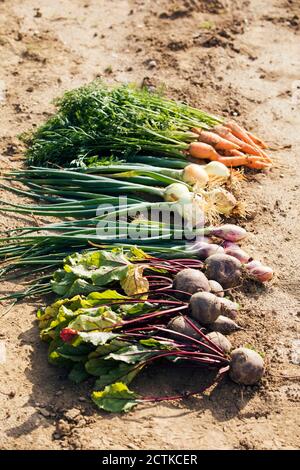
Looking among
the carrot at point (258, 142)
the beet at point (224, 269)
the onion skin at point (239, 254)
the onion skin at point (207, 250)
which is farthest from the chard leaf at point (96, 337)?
the carrot at point (258, 142)

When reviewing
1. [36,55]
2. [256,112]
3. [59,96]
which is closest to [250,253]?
[256,112]

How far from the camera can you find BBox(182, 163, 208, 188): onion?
5418mm

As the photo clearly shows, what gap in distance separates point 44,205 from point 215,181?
124cm

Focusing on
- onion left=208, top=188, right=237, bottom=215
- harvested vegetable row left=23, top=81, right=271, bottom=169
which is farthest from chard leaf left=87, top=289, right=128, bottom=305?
harvested vegetable row left=23, top=81, right=271, bottom=169

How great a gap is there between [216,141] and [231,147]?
0.43 ft

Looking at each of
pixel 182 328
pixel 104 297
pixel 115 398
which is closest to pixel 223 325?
pixel 182 328

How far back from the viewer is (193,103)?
6.62 metres

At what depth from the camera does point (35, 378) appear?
4.16 m

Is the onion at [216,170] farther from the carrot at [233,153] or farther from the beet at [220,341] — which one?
the beet at [220,341]

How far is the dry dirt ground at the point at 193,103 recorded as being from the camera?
387 centimetres

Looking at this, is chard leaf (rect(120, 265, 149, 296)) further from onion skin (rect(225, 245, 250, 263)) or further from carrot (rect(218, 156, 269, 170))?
carrot (rect(218, 156, 269, 170))

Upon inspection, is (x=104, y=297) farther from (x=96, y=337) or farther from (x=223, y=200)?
(x=223, y=200)

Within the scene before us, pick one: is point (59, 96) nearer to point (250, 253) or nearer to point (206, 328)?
point (250, 253)

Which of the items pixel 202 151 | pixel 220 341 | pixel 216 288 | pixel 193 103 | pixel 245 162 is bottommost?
pixel 220 341
